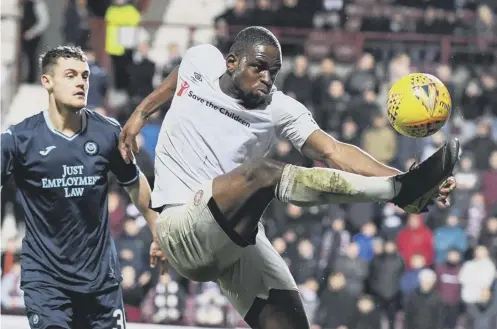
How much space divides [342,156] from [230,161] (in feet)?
2.44

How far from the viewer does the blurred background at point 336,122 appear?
48.4 ft

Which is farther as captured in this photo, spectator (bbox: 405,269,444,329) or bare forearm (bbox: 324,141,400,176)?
spectator (bbox: 405,269,444,329)

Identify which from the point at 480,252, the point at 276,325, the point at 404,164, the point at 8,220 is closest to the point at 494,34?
the point at 404,164

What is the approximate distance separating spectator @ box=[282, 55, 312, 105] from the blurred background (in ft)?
0.07

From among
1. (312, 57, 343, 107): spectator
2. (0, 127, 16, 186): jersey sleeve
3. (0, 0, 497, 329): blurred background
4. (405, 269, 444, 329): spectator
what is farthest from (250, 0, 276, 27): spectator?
(0, 127, 16, 186): jersey sleeve

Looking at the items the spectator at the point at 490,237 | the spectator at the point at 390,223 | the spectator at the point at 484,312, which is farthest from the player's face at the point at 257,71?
the spectator at the point at 490,237

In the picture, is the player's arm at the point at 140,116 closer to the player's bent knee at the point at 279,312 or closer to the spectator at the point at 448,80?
the player's bent knee at the point at 279,312

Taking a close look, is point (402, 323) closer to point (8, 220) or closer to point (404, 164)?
point (404, 164)

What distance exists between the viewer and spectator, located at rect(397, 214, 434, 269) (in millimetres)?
15648

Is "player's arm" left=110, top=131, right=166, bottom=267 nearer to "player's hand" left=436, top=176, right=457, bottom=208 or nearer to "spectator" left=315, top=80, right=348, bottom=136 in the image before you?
"player's hand" left=436, top=176, right=457, bottom=208

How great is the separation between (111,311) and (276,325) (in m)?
1.09

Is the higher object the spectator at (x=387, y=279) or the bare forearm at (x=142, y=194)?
the bare forearm at (x=142, y=194)

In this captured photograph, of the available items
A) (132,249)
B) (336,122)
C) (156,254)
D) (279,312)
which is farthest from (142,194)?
(336,122)

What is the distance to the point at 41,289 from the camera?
306 inches
